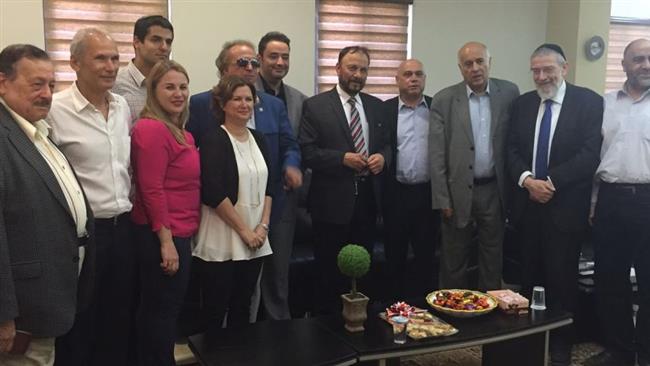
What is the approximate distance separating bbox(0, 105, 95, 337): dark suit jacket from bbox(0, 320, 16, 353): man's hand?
3 centimetres

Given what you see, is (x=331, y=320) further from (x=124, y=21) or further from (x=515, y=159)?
(x=124, y=21)

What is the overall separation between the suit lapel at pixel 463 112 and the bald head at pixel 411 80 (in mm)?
240

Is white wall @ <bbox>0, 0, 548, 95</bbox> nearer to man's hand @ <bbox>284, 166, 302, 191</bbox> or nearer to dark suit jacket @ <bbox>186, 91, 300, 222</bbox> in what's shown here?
dark suit jacket @ <bbox>186, 91, 300, 222</bbox>

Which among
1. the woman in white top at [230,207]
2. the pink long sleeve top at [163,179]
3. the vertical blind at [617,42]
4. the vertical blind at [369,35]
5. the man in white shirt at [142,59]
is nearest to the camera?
the pink long sleeve top at [163,179]

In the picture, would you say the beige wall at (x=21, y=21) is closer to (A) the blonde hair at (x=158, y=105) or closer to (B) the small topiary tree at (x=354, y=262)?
(A) the blonde hair at (x=158, y=105)

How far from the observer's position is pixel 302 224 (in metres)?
3.98

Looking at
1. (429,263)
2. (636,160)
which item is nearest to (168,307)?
(429,263)

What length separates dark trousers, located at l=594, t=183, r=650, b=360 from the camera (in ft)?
9.41

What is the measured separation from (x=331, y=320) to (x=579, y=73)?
3915mm

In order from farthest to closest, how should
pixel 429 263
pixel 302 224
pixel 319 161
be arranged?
pixel 302 224 < pixel 429 263 < pixel 319 161

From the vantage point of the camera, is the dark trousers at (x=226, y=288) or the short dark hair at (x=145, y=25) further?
the short dark hair at (x=145, y=25)

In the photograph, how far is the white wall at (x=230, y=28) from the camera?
435 centimetres

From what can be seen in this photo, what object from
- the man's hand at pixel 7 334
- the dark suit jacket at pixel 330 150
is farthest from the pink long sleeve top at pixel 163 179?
the dark suit jacket at pixel 330 150

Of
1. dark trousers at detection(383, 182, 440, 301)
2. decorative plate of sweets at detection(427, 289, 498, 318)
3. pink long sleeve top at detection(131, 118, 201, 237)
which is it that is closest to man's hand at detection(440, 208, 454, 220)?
dark trousers at detection(383, 182, 440, 301)
